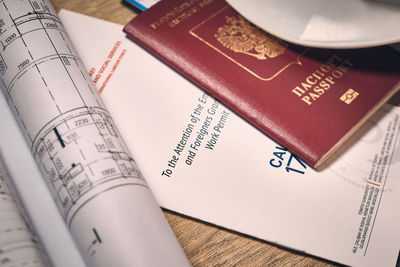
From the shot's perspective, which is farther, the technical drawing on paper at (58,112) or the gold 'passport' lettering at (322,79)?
the gold 'passport' lettering at (322,79)

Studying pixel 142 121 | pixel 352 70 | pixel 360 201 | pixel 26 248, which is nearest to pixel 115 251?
pixel 26 248

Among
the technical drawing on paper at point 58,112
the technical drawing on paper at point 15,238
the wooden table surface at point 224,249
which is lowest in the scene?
the wooden table surface at point 224,249

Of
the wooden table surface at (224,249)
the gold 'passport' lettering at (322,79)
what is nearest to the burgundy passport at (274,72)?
the gold 'passport' lettering at (322,79)

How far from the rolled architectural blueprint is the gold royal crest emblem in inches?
9.1

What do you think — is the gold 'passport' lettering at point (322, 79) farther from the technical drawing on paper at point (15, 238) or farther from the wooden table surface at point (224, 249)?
the technical drawing on paper at point (15, 238)

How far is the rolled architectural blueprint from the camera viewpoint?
1.17ft

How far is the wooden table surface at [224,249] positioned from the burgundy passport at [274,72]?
0.13 m

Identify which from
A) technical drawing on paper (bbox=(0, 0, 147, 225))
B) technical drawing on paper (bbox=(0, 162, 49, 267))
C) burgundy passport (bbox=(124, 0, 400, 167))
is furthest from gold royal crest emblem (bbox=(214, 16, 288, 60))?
technical drawing on paper (bbox=(0, 162, 49, 267))

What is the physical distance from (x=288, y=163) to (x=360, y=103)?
0.14m

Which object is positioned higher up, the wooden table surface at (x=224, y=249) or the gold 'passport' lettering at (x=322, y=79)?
the gold 'passport' lettering at (x=322, y=79)

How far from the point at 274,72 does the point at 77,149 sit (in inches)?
12.1

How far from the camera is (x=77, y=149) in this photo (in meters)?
0.39

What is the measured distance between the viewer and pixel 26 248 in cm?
35

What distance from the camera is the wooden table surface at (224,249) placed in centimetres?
42
